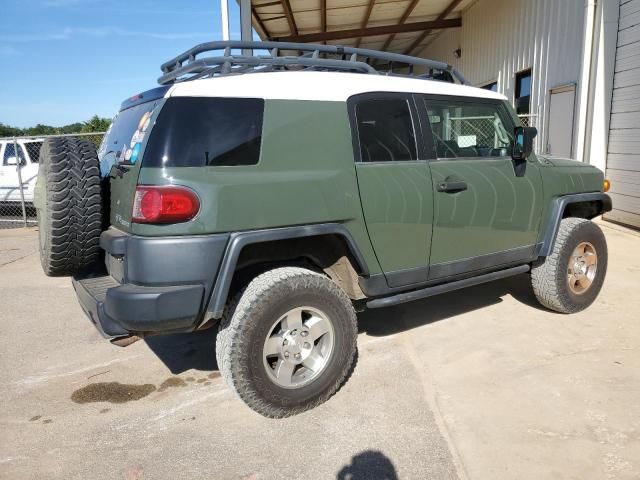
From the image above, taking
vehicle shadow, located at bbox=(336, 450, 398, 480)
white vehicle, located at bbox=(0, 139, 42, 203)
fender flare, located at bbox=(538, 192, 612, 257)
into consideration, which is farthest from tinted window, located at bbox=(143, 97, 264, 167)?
white vehicle, located at bbox=(0, 139, 42, 203)

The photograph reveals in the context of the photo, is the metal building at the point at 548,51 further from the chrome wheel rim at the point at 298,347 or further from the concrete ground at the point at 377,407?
the chrome wheel rim at the point at 298,347

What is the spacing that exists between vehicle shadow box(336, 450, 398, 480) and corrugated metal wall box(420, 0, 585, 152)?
8167mm

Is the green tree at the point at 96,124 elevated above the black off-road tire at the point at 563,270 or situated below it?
above

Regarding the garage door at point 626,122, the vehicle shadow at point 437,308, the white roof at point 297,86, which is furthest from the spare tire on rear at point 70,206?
the garage door at point 626,122

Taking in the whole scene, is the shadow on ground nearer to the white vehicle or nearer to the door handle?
the door handle

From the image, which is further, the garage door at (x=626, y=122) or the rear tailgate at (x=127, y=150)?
the garage door at (x=626, y=122)

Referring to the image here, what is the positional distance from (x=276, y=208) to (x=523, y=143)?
2.18m

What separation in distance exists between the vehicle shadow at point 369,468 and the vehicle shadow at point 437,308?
162 cm

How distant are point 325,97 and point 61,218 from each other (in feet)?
5.57

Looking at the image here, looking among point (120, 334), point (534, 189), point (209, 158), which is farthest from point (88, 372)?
point (534, 189)

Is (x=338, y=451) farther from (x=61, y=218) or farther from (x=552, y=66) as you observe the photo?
(x=552, y=66)

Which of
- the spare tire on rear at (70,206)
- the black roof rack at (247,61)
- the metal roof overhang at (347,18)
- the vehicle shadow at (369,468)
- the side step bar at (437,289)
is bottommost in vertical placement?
the vehicle shadow at (369,468)

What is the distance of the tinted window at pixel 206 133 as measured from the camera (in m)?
2.57

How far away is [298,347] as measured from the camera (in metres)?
2.96
